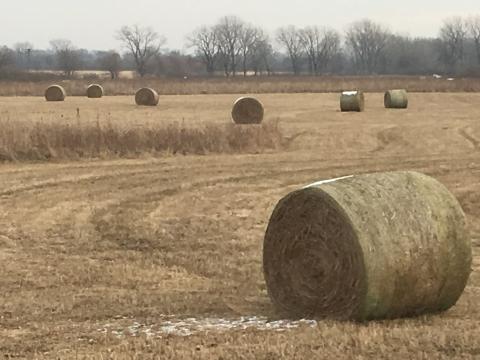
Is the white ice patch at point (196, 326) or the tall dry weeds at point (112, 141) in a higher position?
the tall dry weeds at point (112, 141)

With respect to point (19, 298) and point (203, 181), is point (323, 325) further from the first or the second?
point (203, 181)

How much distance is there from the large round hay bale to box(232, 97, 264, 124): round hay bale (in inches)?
967

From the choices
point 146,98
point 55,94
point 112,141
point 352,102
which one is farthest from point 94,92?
point 112,141

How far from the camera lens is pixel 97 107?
43938 mm

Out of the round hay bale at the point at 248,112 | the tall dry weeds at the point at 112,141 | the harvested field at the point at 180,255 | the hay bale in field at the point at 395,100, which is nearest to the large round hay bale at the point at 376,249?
the harvested field at the point at 180,255

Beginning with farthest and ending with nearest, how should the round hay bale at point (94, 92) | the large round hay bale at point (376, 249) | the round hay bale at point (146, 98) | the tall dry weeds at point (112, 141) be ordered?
the round hay bale at point (94, 92), the round hay bale at point (146, 98), the tall dry weeds at point (112, 141), the large round hay bale at point (376, 249)

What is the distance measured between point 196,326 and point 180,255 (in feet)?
14.2

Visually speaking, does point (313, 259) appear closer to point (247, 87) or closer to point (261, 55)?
point (247, 87)

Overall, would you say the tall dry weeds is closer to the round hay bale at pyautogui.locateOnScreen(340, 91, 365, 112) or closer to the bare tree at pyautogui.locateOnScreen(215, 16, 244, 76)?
the round hay bale at pyautogui.locateOnScreen(340, 91, 365, 112)

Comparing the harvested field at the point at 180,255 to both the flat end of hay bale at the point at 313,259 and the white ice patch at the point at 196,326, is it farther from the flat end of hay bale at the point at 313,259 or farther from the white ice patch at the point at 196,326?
the flat end of hay bale at the point at 313,259

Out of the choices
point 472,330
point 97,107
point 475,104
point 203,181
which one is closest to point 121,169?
point 203,181

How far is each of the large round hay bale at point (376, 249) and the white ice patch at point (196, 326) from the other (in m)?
0.40

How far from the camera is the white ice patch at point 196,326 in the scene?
25.5 ft

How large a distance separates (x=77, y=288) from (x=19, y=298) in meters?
0.79
